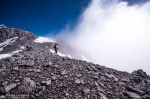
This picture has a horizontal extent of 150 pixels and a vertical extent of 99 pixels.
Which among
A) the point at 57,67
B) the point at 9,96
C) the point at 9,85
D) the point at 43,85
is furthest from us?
the point at 57,67

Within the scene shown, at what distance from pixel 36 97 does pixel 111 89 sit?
8.25 m

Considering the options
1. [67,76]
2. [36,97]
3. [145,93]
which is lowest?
[145,93]

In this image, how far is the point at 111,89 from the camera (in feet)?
38.2

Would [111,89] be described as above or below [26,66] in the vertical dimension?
below

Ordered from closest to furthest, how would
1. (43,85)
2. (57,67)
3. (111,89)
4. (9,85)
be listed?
(9,85), (43,85), (111,89), (57,67)

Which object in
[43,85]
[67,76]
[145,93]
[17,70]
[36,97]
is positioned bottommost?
[145,93]

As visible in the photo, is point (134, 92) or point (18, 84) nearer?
point (18, 84)

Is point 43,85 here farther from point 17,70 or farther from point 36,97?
point 17,70

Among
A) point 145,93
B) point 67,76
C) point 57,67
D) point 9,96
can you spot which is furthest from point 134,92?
point 9,96

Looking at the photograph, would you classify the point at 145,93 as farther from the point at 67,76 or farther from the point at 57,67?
the point at 57,67

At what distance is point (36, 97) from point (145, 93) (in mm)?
12339

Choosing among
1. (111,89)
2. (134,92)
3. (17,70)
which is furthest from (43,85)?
(134,92)

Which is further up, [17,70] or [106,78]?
[17,70]

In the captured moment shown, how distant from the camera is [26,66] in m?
12.0
